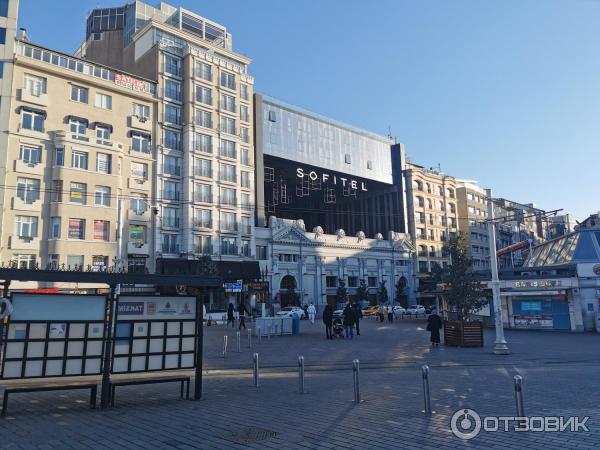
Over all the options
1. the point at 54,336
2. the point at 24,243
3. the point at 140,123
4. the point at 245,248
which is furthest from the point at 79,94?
the point at 54,336

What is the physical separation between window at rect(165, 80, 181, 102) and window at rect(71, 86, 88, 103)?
9.17m

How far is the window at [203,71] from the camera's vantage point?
54.9 m

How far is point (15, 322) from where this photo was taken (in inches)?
348

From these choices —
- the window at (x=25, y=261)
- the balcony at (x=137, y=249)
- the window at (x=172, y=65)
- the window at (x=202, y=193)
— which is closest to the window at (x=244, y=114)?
the window at (x=172, y=65)

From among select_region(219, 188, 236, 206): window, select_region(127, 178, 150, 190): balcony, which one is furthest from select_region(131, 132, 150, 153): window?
select_region(219, 188, 236, 206): window

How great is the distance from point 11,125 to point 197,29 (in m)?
27.9

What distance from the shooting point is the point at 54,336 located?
916 cm

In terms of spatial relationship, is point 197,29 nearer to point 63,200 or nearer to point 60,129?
point 60,129

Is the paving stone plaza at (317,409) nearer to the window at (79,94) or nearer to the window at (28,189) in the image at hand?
the window at (28,189)

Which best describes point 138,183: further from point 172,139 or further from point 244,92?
point 244,92

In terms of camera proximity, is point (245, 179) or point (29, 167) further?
Result: point (245, 179)

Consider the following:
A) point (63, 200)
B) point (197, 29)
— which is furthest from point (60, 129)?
point (197, 29)

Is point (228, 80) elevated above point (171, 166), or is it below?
above

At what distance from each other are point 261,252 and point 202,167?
1313 centimetres
